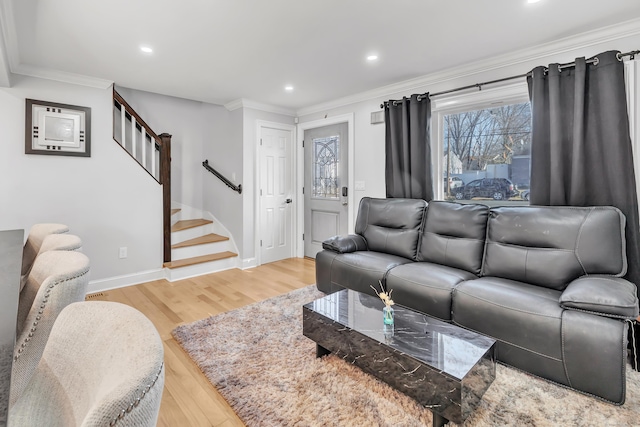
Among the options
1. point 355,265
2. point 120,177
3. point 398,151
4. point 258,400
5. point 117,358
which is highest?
point 398,151

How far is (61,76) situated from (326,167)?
3.23m

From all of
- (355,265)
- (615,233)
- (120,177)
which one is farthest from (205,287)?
(615,233)

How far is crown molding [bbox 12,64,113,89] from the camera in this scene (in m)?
3.10

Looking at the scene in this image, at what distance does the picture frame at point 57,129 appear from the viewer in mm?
3174

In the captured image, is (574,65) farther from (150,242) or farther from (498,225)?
(150,242)

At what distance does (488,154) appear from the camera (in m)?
3.27

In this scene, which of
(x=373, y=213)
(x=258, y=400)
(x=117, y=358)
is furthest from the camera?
(x=373, y=213)

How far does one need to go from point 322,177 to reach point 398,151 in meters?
1.44

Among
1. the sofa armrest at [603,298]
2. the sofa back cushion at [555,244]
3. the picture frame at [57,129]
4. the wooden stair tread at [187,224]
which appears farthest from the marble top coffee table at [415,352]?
the picture frame at [57,129]

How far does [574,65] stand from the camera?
2.53m

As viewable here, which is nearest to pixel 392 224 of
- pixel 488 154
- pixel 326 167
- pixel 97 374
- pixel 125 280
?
pixel 488 154

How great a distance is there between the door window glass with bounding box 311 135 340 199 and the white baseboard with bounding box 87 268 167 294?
7.98 feet

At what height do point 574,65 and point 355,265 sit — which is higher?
point 574,65

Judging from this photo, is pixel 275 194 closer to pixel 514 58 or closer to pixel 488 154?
pixel 488 154
